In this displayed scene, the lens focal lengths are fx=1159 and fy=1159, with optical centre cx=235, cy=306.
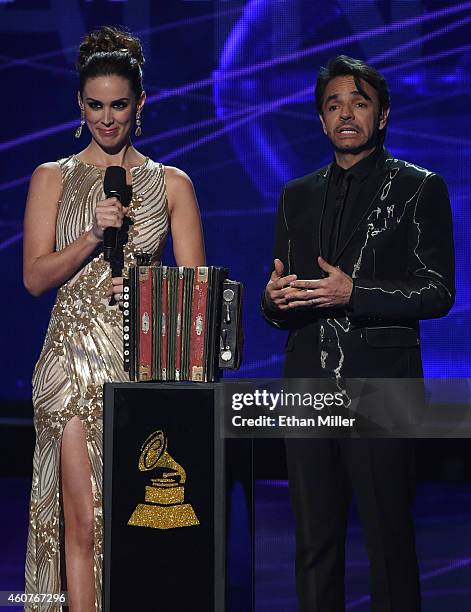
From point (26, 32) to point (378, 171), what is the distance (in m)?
3.47

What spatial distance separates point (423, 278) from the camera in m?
3.23

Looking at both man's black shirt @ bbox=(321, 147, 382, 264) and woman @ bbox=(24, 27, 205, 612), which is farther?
woman @ bbox=(24, 27, 205, 612)

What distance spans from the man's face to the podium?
2.68 ft

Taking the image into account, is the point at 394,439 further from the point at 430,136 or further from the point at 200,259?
the point at 430,136

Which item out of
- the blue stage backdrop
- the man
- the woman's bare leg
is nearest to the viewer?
the man

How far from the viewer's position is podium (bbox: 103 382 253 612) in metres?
3.14

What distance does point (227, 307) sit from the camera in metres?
3.28

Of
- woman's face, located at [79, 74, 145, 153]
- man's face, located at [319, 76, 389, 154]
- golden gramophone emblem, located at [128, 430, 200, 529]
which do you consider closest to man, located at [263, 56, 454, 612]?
man's face, located at [319, 76, 389, 154]

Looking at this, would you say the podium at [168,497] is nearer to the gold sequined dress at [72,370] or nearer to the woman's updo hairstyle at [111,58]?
the gold sequined dress at [72,370]

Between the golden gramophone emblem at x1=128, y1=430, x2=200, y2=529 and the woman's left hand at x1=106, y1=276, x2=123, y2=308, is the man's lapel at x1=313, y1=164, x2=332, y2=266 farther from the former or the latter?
the golden gramophone emblem at x1=128, y1=430, x2=200, y2=529

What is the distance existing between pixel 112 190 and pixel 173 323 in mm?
456

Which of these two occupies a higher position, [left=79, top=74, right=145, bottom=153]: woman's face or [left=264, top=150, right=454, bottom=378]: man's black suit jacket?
[left=79, top=74, right=145, bottom=153]: woman's face

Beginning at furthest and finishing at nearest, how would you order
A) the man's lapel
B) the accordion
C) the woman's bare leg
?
the woman's bare leg
the man's lapel
the accordion

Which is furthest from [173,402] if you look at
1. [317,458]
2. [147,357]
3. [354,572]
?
[354,572]
